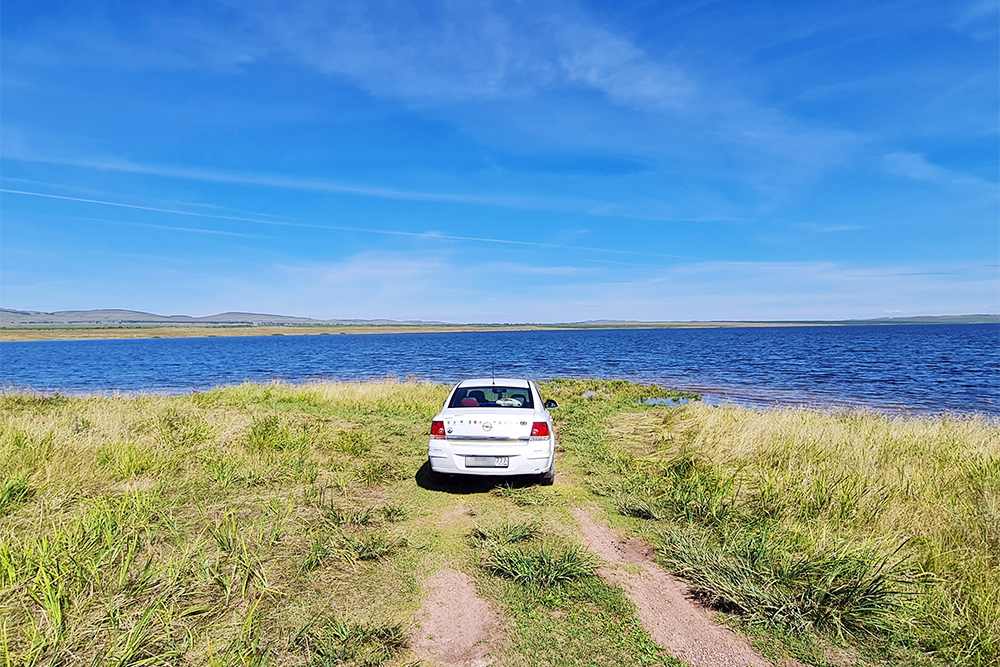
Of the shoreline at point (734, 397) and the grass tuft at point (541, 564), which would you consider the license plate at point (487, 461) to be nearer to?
the grass tuft at point (541, 564)

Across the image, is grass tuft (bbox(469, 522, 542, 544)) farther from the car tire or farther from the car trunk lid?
the car tire

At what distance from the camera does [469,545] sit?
6.52 metres

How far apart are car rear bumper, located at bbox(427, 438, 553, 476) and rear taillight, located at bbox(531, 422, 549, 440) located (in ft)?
0.22

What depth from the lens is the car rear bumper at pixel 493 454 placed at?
8492 millimetres

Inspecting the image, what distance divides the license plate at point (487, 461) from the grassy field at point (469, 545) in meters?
0.58

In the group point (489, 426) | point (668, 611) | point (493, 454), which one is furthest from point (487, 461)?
point (668, 611)

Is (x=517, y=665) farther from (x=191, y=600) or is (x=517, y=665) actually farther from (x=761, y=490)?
(x=761, y=490)

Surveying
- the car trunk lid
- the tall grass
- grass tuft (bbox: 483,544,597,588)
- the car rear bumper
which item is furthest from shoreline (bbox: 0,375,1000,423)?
grass tuft (bbox: 483,544,597,588)

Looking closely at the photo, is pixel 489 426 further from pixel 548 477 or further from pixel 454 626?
pixel 454 626

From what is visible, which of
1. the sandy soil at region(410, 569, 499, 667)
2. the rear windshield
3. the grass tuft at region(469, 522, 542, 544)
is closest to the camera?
the sandy soil at region(410, 569, 499, 667)

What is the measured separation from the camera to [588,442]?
42.8ft

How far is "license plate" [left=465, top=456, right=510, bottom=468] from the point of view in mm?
8516

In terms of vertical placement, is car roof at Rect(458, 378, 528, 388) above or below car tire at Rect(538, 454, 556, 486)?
above

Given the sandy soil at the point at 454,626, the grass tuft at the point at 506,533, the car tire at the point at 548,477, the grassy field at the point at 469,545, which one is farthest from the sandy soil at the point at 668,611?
the car tire at the point at 548,477
